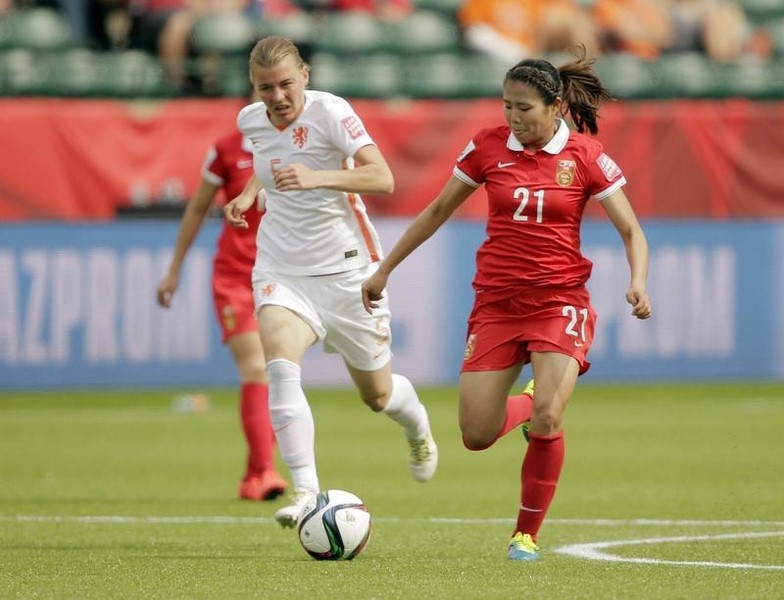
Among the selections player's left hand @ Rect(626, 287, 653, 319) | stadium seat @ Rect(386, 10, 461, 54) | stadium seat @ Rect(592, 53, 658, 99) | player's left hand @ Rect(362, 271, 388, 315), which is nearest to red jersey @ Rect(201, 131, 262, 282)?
player's left hand @ Rect(362, 271, 388, 315)

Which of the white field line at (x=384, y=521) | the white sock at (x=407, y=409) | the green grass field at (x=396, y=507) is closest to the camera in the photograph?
the green grass field at (x=396, y=507)

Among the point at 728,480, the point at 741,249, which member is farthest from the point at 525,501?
the point at 741,249

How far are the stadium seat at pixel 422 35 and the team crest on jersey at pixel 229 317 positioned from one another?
1041 centimetres

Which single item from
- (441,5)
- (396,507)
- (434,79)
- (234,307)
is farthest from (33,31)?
(396,507)

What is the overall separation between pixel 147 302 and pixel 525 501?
9.91 meters

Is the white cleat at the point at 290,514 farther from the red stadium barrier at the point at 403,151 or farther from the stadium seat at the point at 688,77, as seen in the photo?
the stadium seat at the point at 688,77

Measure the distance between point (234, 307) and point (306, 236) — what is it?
1.91 metres

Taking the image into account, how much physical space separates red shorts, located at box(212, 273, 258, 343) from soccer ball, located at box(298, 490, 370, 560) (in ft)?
9.40

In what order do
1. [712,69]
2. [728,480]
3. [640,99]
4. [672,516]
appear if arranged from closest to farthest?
[672,516] → [728,480] → [640,99] → [712,69]

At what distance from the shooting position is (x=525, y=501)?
23.1 ft

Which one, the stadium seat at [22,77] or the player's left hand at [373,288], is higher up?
the player's left hand at [373,288]

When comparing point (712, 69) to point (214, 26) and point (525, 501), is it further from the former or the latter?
point (525, 501)

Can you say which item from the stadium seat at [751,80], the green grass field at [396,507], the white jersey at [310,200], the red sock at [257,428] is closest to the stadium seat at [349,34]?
the stadium seat at [751,80]

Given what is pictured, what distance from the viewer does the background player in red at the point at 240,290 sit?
9602 mm
